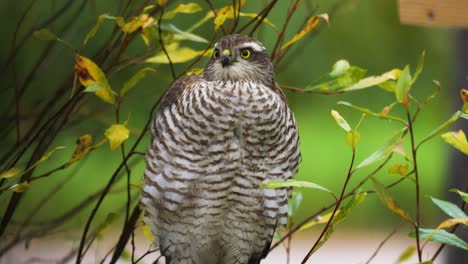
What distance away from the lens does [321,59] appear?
580 centimetres

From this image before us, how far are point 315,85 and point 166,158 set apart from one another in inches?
12.9

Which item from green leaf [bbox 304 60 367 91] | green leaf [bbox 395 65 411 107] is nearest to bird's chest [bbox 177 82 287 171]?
green leaf [bbox 304 60 367 91]

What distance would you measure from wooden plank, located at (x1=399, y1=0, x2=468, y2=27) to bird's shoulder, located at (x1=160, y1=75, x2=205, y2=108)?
46cm

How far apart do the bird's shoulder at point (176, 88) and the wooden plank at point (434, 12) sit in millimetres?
464

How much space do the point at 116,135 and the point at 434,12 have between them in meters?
0.79

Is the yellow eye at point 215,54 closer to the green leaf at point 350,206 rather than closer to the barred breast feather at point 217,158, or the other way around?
the barred breast feather at point 217,158

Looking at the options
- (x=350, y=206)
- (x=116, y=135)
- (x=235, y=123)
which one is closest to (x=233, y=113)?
(x=235, y=123)

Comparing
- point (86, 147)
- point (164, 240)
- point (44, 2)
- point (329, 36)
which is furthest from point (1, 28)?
point (329, 36)

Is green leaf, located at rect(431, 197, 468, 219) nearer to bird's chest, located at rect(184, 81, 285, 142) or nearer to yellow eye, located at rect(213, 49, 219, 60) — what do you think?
bird's chest, located at rect(184, 81, 285, 142)

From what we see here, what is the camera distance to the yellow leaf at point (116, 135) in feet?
4.71

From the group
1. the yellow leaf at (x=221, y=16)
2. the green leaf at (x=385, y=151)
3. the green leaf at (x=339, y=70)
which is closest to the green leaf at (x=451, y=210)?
the green leaf at (x=385, y=151)

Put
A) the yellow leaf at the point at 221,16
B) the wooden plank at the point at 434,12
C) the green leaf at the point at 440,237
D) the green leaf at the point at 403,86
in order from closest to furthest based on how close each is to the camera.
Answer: the green leaf at the point at 403,86
the green leaf at the point at 440,237
the yellow leaf at the point at 221,16
the wooden plank at the point at 434,12

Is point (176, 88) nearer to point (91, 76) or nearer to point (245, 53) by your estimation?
point (245, 53)

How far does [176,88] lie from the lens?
1716 mm
